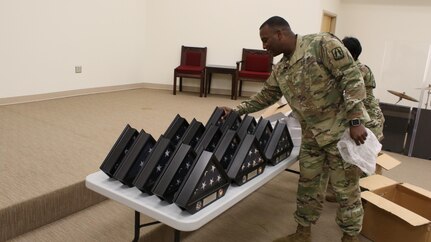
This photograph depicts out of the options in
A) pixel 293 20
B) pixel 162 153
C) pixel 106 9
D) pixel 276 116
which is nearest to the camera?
pixel 162 153

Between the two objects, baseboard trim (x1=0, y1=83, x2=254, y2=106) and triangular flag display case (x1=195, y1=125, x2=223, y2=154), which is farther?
baseboard trim (x1=0, y1=83, x2=254, y2=106)

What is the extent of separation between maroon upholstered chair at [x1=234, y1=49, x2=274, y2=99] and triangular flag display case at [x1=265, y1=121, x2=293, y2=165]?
3712 millimetres

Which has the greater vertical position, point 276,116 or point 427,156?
point 276,116

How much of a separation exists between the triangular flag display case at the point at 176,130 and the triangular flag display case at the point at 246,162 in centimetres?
34

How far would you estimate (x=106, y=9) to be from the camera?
522cm

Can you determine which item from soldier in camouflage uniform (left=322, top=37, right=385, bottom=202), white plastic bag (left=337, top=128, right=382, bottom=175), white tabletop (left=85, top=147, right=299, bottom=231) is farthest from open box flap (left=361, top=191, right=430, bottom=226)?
white tabletop (left=85, top=147, right=299, bottom=231)

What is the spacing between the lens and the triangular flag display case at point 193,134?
5.12 ft

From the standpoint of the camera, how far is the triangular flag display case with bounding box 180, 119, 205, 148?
156 centimetres

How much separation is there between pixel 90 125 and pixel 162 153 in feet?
7.78

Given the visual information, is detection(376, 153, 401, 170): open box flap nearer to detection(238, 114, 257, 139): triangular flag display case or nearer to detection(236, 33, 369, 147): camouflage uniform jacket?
detection(236, 33, 369, 147): camouflage uniform jacket

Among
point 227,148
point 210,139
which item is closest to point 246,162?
point 227,148

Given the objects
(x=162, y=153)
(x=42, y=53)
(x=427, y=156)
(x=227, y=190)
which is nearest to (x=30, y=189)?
(x=162, y=153)

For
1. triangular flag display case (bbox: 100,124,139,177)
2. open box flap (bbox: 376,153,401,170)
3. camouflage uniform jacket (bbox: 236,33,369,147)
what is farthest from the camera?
open box flap (bbox: 376,153,401,170)

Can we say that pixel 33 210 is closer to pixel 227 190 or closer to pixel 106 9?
pixel 227 190
